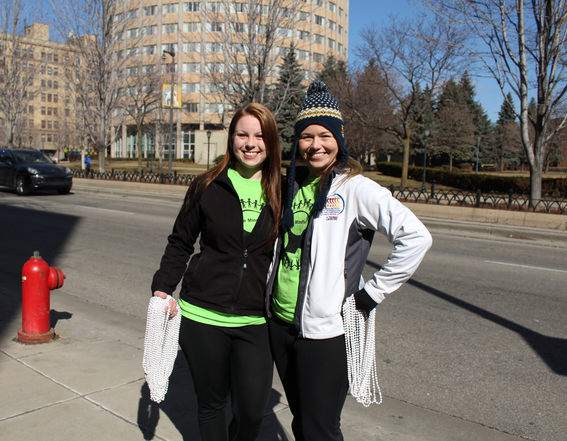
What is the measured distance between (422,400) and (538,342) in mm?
1876

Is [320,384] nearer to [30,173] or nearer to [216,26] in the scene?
[30,173]

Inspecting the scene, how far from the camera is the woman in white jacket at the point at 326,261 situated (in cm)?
197

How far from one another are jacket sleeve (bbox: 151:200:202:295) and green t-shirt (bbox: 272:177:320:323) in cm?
49

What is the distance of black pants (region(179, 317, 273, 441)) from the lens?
7.29ft

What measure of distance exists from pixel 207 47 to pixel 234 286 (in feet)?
171

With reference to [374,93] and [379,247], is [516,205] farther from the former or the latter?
[374,93]

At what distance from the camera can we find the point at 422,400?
3564 millimetres

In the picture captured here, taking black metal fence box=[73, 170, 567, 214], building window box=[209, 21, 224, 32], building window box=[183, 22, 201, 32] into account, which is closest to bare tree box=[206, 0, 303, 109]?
building window box=[209, 21, 224, 32]

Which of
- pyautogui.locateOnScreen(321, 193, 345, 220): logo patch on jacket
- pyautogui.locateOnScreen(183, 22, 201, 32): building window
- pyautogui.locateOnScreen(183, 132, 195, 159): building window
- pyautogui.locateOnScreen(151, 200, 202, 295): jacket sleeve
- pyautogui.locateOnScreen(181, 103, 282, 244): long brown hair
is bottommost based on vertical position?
pyautogui.locateOnScreen(151, 200, 202, 295): jacket sleeve

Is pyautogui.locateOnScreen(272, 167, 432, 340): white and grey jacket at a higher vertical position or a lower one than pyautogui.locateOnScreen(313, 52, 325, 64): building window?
lower

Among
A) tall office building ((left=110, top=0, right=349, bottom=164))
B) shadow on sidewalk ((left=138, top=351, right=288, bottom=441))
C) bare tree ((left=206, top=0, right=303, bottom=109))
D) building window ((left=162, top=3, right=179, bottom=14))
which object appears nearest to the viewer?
shadow on sidewalk ((left=138, top=351, right=288, bottom=441))

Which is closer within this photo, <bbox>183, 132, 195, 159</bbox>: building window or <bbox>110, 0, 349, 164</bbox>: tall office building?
<bbox>110, 0, 349, 164</bbox>: tall office building

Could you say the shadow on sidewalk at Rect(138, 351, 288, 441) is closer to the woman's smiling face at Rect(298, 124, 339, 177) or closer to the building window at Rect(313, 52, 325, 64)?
the woman's smiling face at Rect(298, 124, 339, 177)

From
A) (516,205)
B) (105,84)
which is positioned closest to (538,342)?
(516,205)
